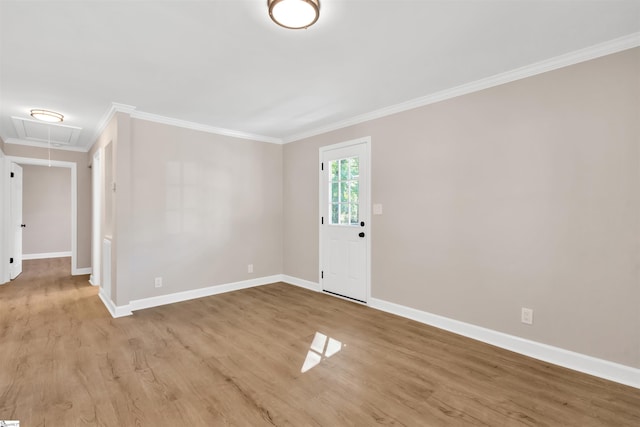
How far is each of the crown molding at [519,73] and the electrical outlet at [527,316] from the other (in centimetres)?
207

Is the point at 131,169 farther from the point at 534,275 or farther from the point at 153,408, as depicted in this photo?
the point at 534,275

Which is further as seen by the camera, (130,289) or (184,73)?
(130,289)

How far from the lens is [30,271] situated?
6234 millimetres

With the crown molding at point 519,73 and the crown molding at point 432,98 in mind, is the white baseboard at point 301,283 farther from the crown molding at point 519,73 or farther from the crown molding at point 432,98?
the crown molding at point 519,73

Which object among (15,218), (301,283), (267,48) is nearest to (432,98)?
(267,48)

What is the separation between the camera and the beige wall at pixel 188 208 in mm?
3711

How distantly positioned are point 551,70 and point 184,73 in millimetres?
3211

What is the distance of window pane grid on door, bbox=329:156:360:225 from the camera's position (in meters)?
4.20

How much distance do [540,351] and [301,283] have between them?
3.30 m

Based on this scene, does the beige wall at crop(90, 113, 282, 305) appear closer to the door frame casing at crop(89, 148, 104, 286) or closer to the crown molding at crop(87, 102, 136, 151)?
the crown molding at crop(87, 102, 136, 151)

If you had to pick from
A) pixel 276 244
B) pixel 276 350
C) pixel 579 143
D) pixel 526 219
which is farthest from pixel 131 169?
pixel 579 143

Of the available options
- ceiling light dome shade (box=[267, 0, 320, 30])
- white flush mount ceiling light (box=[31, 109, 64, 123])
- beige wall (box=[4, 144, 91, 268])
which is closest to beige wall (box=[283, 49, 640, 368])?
ceiling light dome shade (box=[267, 0, 320, 30])

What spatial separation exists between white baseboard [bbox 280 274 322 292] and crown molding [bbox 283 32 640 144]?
2.54m

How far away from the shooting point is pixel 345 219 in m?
4.36
